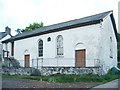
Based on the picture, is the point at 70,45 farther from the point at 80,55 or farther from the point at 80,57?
the point at 80,57

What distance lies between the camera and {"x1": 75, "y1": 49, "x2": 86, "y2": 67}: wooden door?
89.0 feet

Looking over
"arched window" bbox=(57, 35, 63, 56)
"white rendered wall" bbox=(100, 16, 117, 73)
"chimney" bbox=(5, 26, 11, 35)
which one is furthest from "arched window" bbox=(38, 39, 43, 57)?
"chimney" bbox=(5, 26, 11, 35)

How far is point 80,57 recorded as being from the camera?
1082 inches

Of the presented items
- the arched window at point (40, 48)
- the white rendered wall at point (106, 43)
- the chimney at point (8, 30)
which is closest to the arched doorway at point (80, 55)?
the white rendered wall at point (106, 43)

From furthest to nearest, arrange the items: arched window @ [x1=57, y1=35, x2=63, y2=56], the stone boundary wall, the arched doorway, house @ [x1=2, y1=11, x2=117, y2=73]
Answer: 1. arched window @ [x1=57, y1=35, x2=63, y2=56]
2. the arched doorway
3. house @ [x1=2, y1=11, x2=117, y2=73]
4. the stone boundary wall

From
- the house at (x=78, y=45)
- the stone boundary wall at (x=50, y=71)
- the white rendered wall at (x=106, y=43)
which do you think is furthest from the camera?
the white rendered wall at (x=106, y=43)

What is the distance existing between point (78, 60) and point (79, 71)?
323cm

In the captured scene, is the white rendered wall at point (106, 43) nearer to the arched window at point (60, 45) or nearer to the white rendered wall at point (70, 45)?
the white rendered wall at point (70, 45)

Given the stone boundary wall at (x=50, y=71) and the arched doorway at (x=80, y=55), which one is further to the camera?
the arched doorway at (x=80, y=55)

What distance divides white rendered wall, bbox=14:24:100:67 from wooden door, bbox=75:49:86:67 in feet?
1.21

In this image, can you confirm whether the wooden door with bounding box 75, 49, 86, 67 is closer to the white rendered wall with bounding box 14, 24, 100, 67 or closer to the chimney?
the white rendered wall with bounding box 14, 24, 100, 67

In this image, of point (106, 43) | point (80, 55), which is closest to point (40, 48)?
point (80, 55)

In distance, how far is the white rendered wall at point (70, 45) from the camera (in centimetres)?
2614

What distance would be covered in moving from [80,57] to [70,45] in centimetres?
176
